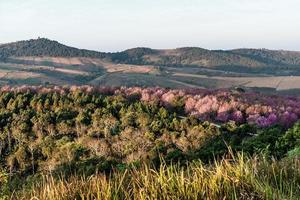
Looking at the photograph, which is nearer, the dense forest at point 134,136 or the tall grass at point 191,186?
the tall grass at point 191,186

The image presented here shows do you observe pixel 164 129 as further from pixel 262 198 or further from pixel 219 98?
pixel 262 198

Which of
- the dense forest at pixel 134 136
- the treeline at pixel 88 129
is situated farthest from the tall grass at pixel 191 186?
the treeline at pixel 88 129

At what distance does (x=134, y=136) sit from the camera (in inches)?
1980

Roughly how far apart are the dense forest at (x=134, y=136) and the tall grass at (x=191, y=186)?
20mm

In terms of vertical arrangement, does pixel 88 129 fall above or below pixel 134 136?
below

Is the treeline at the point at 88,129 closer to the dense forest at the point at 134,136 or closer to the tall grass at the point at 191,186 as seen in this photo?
the dense forest at the point at 134,136

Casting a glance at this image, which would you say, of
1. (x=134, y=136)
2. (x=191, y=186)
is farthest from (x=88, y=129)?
(x=191, y=186)

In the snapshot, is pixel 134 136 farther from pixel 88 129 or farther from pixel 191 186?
pixel 191 186

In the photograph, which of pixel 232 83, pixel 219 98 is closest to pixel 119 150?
pixel 219 98

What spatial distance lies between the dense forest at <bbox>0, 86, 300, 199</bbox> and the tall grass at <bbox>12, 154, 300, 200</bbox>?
0.02 metres

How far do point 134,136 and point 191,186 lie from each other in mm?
42956

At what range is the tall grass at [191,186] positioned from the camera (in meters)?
Answer: 7.30

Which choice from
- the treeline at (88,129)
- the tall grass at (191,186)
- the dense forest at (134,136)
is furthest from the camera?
the treeline at (88,129)

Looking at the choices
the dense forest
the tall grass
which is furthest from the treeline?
the tall grass
